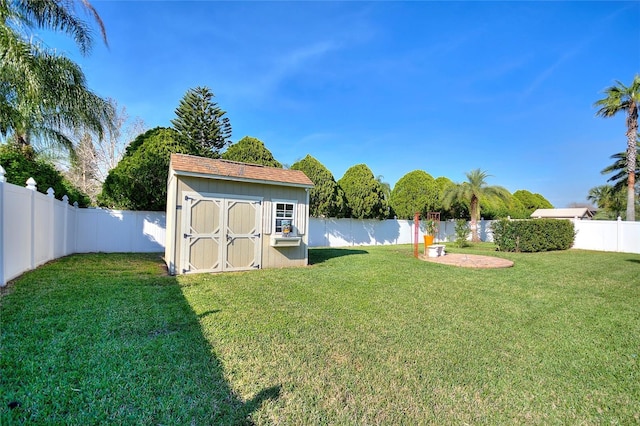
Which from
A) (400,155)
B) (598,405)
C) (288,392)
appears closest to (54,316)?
(288,392)

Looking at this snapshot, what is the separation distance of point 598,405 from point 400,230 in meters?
16.7

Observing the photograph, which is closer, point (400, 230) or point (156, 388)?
point (156, 388)

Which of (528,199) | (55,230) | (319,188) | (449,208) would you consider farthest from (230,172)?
(528,199)

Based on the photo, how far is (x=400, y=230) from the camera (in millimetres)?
18906

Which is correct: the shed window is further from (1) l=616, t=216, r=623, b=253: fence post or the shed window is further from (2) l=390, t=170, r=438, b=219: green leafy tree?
(1) l=616, t=216, r=623, b=253: fence post

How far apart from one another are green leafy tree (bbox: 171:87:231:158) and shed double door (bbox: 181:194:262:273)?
12.0 metres

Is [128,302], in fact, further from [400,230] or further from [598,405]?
[400,230]

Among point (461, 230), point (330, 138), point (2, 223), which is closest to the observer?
point (2, 223)

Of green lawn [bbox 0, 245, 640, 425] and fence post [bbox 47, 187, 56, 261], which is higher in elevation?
fence post [bbox 47, 187, 56, 261]

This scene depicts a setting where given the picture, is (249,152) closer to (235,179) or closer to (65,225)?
(235,179)

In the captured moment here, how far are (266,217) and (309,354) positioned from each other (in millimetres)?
5457

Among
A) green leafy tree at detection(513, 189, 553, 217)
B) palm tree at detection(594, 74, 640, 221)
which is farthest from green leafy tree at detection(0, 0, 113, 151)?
green leafy tree at detection(513, 189, 553, 217)

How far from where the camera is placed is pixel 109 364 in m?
2.76

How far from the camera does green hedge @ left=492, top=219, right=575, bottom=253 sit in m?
13.9
